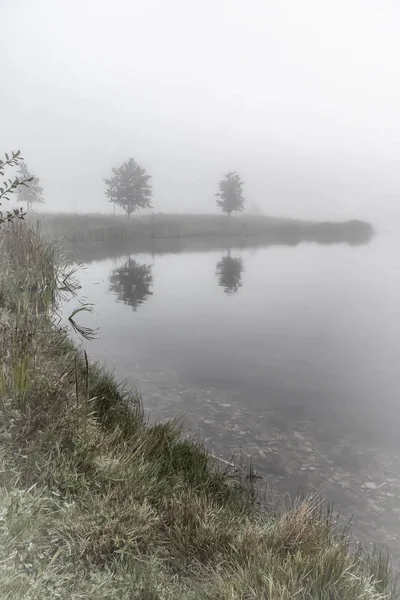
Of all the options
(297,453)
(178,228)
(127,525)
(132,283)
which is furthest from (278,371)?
(178,228)

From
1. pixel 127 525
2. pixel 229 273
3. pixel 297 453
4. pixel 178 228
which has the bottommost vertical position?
pixel 297 453

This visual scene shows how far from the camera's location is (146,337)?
14.4 m

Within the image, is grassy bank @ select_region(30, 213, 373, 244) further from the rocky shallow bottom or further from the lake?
the rocky shallow bottom

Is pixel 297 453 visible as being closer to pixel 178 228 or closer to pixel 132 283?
pixel 132 283

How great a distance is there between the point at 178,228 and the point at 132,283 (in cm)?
4084

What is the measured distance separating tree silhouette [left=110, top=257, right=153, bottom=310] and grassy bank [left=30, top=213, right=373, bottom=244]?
13.7ft

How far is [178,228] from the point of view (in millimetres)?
64500

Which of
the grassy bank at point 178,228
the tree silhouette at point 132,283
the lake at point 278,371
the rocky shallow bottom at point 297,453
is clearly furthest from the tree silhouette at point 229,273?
the rocky shallow bottom at point 297,453

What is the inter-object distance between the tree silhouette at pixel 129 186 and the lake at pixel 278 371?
161 feet

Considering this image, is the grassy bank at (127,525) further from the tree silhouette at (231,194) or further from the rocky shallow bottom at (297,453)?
the tree silhouette at (231,194)

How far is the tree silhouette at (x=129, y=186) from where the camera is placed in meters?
72.0

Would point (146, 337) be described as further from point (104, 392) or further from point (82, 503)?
point (82, 503)

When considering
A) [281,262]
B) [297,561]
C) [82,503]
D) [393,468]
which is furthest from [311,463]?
[281,262]

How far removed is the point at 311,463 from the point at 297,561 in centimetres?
368
